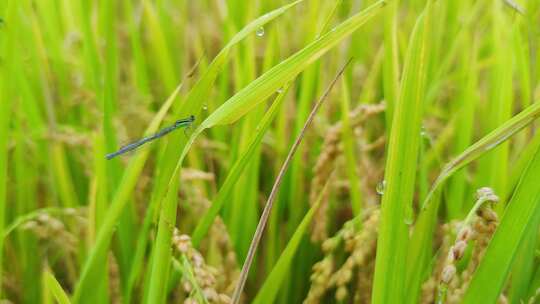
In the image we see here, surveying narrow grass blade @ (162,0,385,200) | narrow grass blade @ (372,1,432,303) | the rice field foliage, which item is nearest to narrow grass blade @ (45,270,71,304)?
the rice field foliage

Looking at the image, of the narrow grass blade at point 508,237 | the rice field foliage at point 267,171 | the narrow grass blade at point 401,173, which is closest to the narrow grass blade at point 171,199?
the rice field foliage at point 267,171

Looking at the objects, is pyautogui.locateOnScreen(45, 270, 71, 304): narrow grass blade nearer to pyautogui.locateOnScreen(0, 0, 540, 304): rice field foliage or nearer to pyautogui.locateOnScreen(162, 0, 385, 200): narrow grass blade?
pyautogui.locateOnScreen(0, 0, 540, 304): rice field foliage

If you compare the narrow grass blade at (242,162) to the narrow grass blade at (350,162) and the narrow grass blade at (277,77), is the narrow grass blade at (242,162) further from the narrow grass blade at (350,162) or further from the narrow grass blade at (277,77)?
the narrow grass blade at (350,162)

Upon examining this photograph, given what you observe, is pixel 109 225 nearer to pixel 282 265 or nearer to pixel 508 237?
pixel 282 265

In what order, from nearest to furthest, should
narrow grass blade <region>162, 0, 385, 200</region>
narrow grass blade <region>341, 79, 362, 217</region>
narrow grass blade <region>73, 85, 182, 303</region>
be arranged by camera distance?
narrow grass blade <region>162, 0, 385, 200</region>, narrow grass blade <region>73, 85, 182, 303</region>, narrow grass blade <region>341, 79, 362, 217</region>

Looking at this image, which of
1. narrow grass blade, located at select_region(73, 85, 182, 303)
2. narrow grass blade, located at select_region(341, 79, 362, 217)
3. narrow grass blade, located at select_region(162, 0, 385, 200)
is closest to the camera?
narrow grass blade, located at select_region(162, 0, 385, 200)

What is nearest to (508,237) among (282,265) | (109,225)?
(282,265)

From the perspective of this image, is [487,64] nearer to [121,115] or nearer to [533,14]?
[533,14]

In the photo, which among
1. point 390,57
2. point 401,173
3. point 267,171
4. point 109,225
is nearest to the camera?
point 401,173
